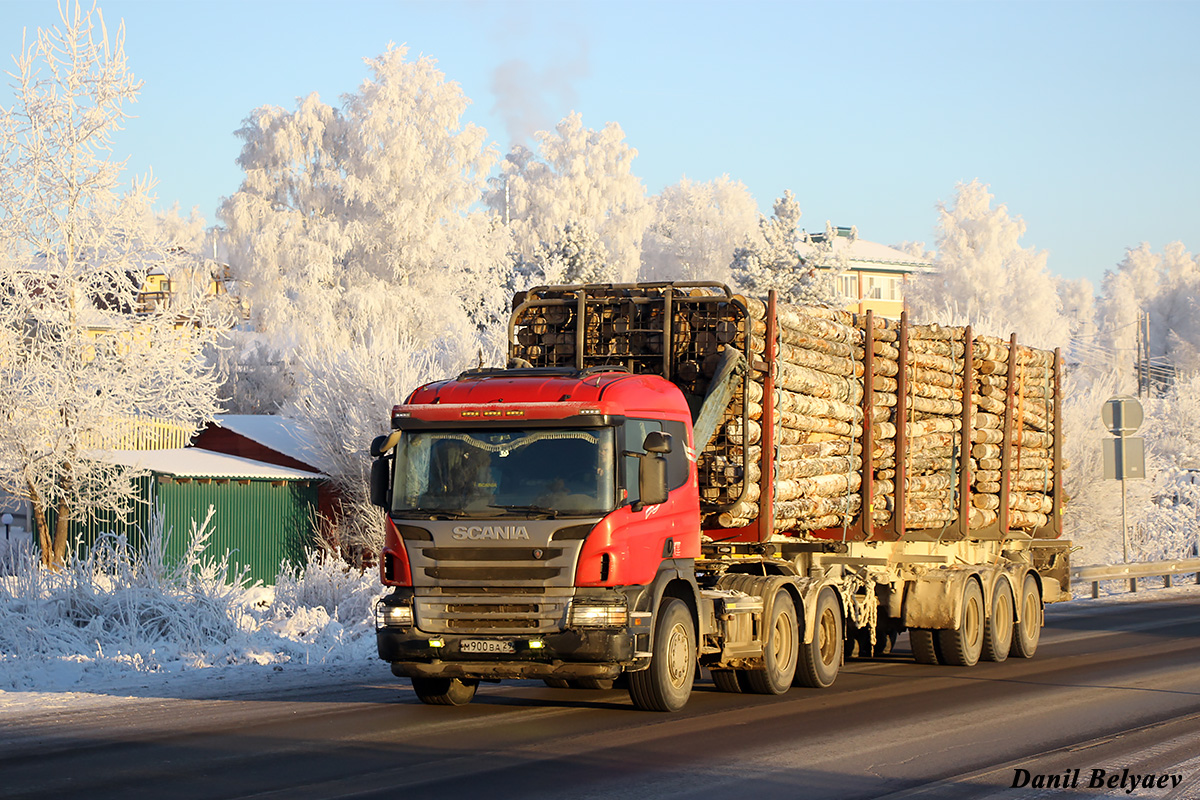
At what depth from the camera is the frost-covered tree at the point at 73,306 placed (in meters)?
27.9

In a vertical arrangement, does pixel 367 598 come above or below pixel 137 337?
below

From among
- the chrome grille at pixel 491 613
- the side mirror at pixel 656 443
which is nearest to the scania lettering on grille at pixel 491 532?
the chrome grille at pixel 491 613

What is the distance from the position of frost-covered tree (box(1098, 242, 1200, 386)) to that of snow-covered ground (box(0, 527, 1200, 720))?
4086 inches

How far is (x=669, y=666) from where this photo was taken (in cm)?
1250

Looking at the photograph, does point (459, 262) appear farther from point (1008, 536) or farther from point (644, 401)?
point (644, 401)

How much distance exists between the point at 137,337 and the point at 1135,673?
20.7 metres

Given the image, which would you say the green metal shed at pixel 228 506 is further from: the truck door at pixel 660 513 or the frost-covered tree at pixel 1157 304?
the frost-covered tree at pixel 1157 304

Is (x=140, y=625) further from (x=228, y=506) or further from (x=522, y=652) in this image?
(x=228, y=506)

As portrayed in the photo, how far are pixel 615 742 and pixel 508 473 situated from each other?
242 centimetres

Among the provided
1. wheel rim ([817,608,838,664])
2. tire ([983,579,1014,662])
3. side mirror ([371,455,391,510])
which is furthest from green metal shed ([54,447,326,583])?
side mirror ([371,455,391,510])

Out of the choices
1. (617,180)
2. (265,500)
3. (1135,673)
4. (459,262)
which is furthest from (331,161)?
(1135,673)

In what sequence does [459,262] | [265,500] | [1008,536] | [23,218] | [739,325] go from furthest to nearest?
[459,262] → [265,500] → [23,218] → [1008,536] → [739,325]

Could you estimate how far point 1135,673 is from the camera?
15.8m

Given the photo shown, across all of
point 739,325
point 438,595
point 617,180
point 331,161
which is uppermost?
point 617,180
